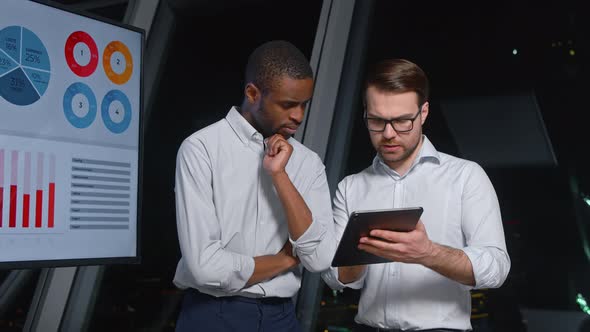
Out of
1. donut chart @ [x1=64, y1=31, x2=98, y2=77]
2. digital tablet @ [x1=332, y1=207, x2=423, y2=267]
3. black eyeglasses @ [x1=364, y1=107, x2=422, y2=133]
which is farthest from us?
donut chart @ [x1=64, y1=31, x2=98, y2=77]

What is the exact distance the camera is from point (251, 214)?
1632 mm

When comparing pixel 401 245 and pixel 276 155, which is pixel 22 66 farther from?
pixel 401 245

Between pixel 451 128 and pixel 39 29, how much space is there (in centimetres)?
155

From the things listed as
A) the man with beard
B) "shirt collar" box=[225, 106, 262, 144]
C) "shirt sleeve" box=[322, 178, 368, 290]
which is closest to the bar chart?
the man with beard

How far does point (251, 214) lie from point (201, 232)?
0.16 metres

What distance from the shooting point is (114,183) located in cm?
204

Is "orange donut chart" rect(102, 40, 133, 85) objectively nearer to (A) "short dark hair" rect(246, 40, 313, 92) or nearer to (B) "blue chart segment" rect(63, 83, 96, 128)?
(B) "blue chart segment" rect(63, 83, 96, 128)

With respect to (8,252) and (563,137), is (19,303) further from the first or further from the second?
(563,137)

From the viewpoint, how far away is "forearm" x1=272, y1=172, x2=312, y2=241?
5.09ft

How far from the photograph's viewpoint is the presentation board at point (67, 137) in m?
1.78

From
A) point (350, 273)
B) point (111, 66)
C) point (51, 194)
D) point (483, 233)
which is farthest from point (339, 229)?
point (111, 66)

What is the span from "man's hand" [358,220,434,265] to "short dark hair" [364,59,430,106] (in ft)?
1.26

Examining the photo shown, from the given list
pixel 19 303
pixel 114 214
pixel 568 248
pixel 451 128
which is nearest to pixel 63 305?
pixel 19 303

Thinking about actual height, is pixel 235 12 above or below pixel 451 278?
above
